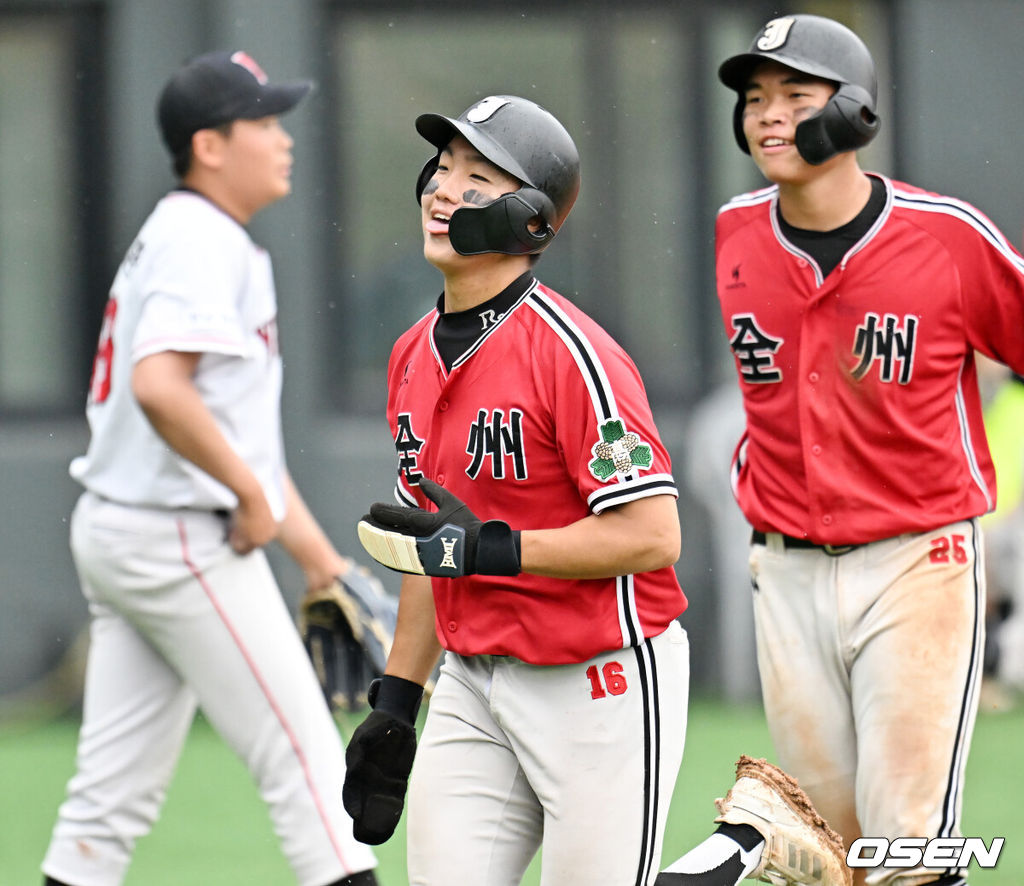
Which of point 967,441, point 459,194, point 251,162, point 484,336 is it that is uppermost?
point 251,162

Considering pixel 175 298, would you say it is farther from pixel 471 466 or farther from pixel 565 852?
pixel 565 852

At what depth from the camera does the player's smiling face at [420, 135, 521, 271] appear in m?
3.68

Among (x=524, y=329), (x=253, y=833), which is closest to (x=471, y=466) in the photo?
(x=524, y=329)

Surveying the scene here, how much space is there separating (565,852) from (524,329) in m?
1.05

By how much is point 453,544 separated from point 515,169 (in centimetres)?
81

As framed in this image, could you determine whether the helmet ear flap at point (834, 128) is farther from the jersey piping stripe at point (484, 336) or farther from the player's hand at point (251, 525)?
the player's hand at point (251, 525)

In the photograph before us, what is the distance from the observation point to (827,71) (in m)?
4.55

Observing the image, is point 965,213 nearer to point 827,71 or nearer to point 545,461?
point 827,71

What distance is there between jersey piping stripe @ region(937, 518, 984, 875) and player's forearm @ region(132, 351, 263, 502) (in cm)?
200

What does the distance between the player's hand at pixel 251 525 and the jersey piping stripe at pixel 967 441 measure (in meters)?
1.92

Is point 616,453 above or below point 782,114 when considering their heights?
below

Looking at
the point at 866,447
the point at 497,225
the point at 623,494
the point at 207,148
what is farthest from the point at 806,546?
the point at 207,148

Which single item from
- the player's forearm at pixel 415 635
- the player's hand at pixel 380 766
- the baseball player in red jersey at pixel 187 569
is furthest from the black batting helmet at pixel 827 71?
the player's hand at pixel 380 766

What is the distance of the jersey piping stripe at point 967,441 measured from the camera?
15.2 feet
